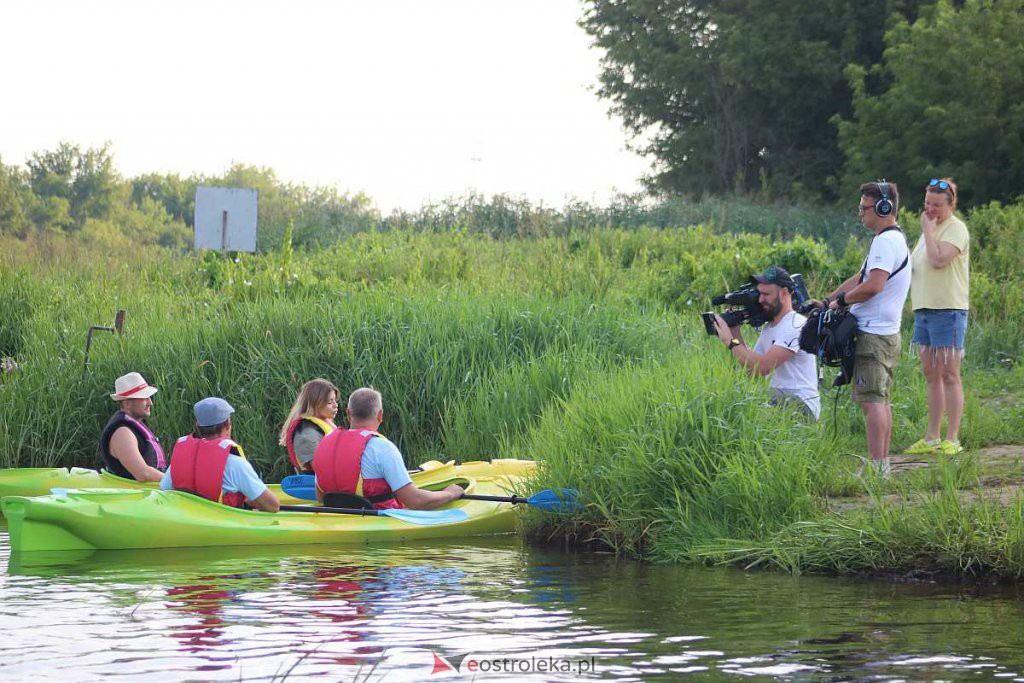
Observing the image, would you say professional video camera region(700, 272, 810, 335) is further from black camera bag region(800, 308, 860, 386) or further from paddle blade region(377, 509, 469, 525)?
paddle blade region(377, 509, 469, 525)

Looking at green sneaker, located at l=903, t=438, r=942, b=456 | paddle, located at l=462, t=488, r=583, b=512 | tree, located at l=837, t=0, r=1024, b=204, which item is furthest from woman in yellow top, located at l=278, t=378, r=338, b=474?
tree, located at l=837, t=0, r=1024, b=204

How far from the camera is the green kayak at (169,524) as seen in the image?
28.4ft

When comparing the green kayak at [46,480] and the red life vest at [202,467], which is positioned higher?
the red life vest at [202,467]

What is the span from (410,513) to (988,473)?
385 centimetres

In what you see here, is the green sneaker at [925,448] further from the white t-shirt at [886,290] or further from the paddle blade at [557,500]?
the paddle blade at [557,500]

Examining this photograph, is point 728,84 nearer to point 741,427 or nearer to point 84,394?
point 84,394

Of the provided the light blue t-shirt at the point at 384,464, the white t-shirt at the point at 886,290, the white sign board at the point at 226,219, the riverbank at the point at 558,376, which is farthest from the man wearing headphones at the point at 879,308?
the white sign board at the point at 226,219

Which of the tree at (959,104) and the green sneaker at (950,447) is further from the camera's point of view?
the tree at (959,104)

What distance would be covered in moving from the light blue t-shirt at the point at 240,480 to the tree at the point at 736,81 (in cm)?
2537

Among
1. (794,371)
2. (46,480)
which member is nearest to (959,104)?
(794,371)

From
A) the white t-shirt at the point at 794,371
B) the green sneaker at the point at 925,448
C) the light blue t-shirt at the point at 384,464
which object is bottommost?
the light blue t-shirt at the point at 384,464

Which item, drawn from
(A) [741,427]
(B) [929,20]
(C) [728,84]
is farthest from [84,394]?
(C) [728,84]

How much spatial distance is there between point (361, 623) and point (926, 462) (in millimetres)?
4643

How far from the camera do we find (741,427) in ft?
27.4
